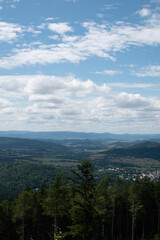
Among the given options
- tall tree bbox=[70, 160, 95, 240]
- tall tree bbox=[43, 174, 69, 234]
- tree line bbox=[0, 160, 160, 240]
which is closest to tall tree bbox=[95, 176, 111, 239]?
tree line bbox=[0, 160, 160, 240]

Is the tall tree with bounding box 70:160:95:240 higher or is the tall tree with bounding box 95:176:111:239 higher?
the tall tree with bounding box 70:160:95:240

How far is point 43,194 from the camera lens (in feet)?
160

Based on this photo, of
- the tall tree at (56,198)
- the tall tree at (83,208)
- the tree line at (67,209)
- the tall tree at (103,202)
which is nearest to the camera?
the tall tree at (83,208)

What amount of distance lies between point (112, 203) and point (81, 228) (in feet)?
73.3

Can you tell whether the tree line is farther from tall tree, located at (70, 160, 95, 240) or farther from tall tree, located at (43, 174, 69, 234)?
tall tree, located at (70, 160, 95, 240)

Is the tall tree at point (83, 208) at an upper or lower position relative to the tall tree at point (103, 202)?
upper

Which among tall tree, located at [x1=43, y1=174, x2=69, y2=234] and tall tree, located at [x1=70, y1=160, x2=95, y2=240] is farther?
tall tree, located at [x1=43, y1=174, x2=69, y2=234]

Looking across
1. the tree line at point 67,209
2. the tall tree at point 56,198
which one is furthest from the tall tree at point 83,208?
the tall tree at point 56,198

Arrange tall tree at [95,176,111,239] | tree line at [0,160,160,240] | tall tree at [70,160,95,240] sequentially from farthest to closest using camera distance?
tall tree at [95,176,111,239] → tree line at [0,160,160,240] → tall tree at [70,160,95,240]

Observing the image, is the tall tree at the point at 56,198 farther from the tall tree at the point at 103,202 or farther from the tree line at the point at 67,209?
the tall tree at the point at 103,202

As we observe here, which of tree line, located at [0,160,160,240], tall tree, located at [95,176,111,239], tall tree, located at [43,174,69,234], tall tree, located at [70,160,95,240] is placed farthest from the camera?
tall tree, located at [95,176,111,239]

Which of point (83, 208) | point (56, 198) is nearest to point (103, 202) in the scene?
point (56, 198)

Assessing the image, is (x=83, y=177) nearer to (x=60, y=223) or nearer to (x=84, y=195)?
(x=84, y=195)

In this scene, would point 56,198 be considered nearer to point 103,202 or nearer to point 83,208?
point 103,202
